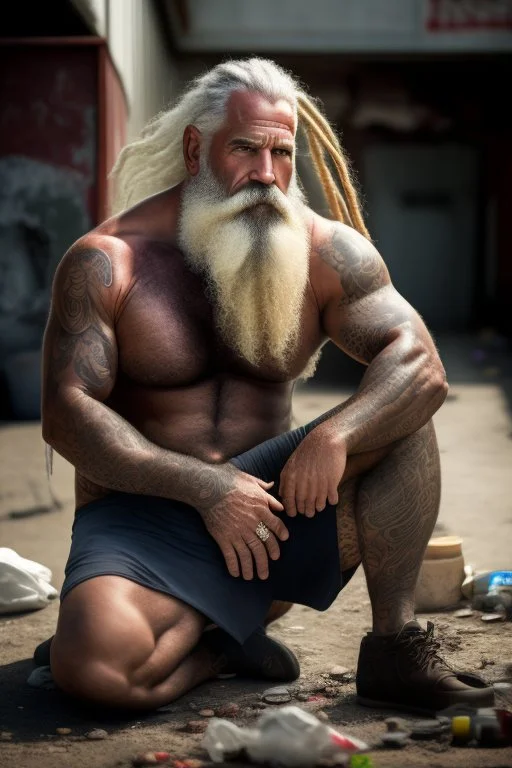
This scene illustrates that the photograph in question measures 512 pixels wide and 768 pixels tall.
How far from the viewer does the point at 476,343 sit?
13.1m

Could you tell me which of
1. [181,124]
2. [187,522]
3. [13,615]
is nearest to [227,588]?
[187,522]

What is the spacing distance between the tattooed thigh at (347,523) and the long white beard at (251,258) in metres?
0.46

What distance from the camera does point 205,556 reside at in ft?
11.0

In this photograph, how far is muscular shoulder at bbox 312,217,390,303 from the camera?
11.8 feet

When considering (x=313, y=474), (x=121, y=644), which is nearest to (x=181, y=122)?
(x=313, y=474)

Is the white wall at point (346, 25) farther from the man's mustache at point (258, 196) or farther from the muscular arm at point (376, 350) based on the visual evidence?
the man's mustache at point (258, 196)

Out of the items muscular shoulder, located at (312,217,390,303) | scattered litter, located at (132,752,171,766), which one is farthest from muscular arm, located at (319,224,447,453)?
scattered litter, located at (132,752,171,766)

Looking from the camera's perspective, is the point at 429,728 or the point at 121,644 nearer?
the point at 429,728

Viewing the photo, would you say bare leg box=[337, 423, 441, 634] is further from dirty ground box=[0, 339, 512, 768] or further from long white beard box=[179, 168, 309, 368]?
long white beard box=[179, 168, 309, 368]

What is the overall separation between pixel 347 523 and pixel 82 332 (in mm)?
908

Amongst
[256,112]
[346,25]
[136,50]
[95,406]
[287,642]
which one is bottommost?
[287,642]

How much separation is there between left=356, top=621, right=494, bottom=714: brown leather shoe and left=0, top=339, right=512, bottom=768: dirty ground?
0.06 meters

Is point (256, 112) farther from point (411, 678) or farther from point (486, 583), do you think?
point (486, 583)

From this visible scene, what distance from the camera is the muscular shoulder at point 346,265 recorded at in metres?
3.59
